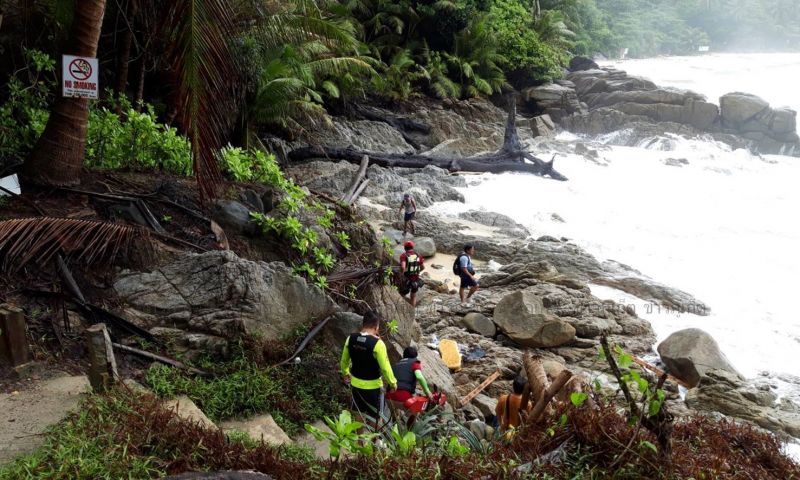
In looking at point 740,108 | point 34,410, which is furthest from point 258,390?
point 740,108

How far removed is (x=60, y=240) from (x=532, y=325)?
6.58 meters

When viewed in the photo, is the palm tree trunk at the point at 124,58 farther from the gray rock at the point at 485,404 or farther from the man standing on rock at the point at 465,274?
the gray rock at the point at 485,404

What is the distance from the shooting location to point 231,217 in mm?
6785

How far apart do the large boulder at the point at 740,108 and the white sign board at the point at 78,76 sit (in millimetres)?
29704

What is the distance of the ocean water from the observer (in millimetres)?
10586

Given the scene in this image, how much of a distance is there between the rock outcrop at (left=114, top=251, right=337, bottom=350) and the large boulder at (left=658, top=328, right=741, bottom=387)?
562 centimetres

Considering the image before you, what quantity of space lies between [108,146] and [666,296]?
32.8 ft

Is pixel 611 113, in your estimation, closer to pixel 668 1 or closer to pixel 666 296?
pixel 666 296

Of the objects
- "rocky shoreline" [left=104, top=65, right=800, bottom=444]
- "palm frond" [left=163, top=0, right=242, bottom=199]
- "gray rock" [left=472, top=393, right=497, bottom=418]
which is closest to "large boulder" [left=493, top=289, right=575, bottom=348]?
"rocky shoreline" [left=104, top=65, right=800, bottom=444]

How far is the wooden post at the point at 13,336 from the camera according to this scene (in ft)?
14.3

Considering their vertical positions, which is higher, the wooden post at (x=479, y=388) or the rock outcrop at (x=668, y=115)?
the rock outcrop at (x=668, y=115)

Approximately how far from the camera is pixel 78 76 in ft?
18.9

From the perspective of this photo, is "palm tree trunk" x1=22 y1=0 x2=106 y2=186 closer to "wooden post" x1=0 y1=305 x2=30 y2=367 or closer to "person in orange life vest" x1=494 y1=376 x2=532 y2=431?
"wooden post" x1=0 y1=305 x2=30 y2=367

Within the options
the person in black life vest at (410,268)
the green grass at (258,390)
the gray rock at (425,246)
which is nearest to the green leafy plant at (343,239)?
the person in black life vest at (410,268)
